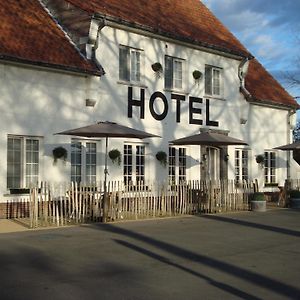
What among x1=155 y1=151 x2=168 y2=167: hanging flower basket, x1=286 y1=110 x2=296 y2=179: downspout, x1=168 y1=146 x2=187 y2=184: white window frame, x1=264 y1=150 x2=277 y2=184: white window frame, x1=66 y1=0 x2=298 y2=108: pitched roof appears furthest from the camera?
x1=286 y1=110 x2=296 y2=179: downspout

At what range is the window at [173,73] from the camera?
68.3ft

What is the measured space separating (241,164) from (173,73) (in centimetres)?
557

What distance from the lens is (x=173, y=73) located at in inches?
830

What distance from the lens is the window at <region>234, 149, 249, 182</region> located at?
78.1 ft

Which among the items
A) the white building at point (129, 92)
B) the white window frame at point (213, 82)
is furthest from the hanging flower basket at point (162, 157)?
the white window frame at point (213, 82)

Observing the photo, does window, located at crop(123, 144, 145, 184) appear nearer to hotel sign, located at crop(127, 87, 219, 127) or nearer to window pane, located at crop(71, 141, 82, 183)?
hotel sign, located at crop(127, 87, 219, 127)

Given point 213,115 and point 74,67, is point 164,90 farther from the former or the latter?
point 74,67

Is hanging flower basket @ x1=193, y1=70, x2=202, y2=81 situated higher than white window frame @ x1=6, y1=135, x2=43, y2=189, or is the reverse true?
hanging flower basket @ x1=193, y1=70, x2=202, y2=81

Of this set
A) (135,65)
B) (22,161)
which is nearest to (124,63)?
(135,65)

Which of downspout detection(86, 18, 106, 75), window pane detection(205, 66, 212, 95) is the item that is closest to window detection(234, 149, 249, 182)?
window pane detection(205, 66, 212, 95)

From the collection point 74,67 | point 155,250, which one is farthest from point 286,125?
point 155,250

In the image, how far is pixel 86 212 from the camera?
15086mm

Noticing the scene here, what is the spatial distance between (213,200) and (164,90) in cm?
457

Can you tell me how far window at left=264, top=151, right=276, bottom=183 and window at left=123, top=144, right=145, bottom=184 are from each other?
26.2ft
